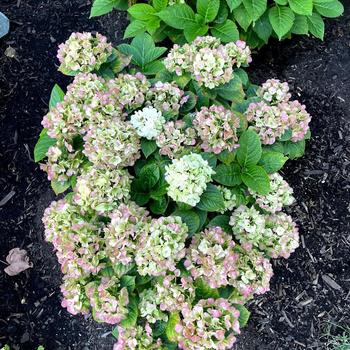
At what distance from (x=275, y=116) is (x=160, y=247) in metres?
0.93

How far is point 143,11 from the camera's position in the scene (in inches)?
126

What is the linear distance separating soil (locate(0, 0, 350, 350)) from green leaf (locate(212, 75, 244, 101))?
1030 mm

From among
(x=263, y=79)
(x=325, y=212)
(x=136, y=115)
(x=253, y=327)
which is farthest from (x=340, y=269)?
(x=136, y=115)

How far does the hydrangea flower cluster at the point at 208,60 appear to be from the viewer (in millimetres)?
2443

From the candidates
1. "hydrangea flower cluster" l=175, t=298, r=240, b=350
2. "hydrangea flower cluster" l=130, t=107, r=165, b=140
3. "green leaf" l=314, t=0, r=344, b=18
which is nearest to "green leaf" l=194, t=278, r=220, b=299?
"hydrangea flower cluster" l=175, t=298, r=240, b=350

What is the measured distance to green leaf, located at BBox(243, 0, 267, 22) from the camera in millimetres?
3049

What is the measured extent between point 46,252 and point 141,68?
4.69ft

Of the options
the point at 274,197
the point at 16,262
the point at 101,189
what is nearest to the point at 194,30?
the point at 274,197

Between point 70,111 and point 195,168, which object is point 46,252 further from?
point 195,168

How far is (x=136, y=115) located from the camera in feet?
8.02

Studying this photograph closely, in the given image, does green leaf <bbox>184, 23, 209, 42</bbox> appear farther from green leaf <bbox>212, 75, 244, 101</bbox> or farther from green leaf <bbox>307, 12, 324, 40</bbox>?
green leaf <bbox>307, 12, 324, 40</bbox>

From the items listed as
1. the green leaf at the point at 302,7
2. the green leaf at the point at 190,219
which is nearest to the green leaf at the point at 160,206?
the green leaf at the point at 190,219

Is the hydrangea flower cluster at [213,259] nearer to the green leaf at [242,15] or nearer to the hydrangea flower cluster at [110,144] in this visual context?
the hydrangea flower cluster at [110,144]

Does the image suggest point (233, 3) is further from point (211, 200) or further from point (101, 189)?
point (101, 189)
